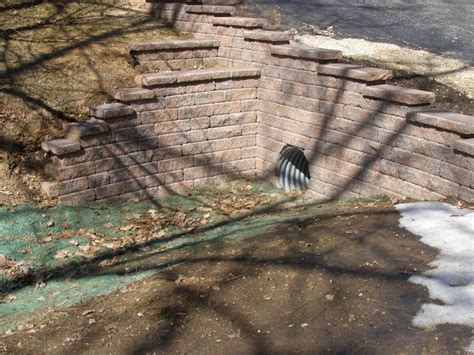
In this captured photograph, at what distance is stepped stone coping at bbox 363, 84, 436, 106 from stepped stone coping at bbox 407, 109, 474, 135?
0.14m

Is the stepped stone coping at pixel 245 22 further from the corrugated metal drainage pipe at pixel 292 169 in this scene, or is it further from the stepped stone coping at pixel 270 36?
the corrugated metal drainage pipe at pixel 292 169

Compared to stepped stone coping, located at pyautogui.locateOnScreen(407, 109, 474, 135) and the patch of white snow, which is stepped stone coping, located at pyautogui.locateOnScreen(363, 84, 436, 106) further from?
the patch of white snow

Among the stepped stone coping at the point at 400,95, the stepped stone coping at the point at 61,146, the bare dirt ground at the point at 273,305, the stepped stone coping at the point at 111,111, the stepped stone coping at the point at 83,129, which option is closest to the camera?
the bare dirt ground at the point at 273,305

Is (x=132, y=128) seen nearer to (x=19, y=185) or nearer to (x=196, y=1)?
(x=19, y=185)

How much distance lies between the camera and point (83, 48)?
887cm

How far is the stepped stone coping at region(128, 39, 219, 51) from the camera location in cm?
876

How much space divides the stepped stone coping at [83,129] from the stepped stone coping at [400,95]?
3095 millimetres

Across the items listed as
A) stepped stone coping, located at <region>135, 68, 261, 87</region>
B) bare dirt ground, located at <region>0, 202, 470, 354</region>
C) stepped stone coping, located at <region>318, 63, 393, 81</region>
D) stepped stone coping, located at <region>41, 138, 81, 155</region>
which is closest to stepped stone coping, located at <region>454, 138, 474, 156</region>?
bare dirt ground, located at <region>0, 202, 470, 354</region>

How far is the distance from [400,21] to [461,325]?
8.96m

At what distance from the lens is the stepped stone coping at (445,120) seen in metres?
6.27

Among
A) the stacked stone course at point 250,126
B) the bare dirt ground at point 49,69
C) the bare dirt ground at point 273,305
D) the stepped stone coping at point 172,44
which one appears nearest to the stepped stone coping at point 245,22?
the stacked stone course at point 250,126

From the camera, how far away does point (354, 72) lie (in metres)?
7.50

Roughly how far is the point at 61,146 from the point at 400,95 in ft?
12.4

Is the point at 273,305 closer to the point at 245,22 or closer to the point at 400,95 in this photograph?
the point at 400,95
